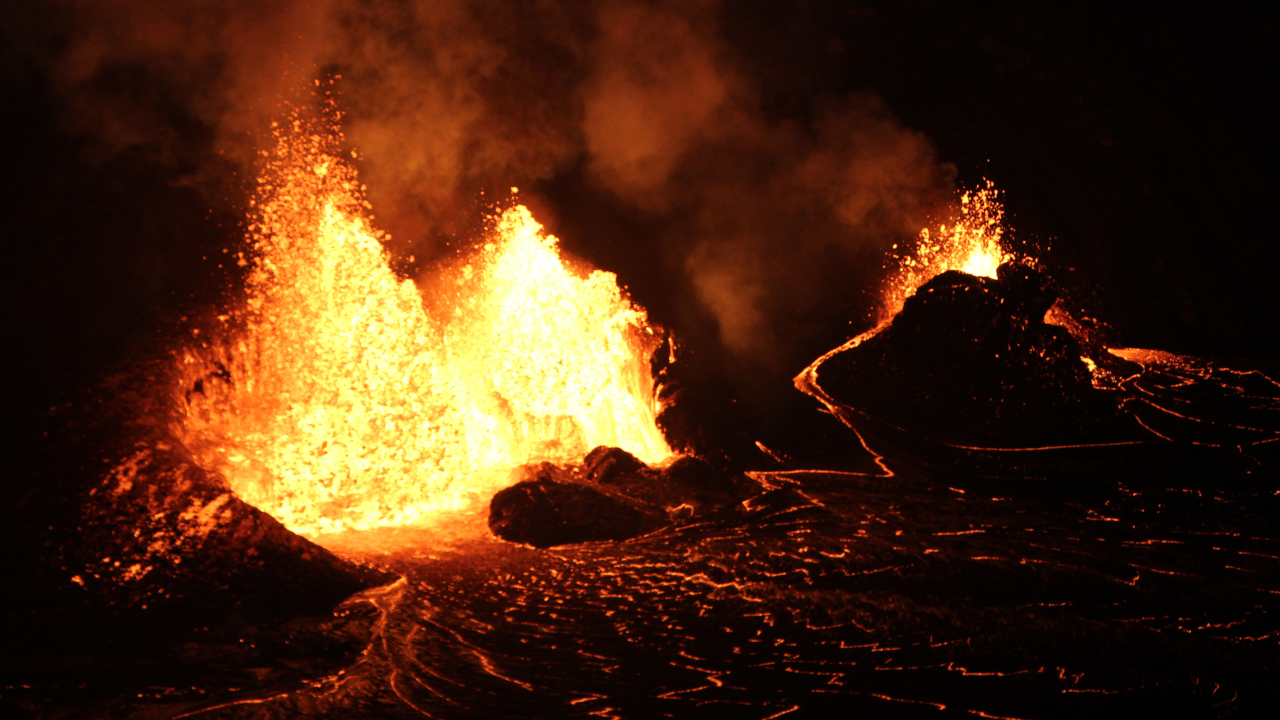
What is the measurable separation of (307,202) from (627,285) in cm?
428

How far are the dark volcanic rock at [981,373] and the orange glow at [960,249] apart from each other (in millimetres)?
1600

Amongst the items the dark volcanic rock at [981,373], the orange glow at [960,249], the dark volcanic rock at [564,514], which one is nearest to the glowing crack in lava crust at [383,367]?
the dark volcanic rock at [564,514]

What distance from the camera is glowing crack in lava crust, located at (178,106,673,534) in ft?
19.1

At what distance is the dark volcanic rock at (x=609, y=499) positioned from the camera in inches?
238

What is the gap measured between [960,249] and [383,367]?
9428mm

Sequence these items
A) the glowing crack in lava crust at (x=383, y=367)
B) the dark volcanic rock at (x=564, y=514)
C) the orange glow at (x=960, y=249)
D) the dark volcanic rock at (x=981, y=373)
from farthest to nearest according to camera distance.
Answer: the orange glow at (x=960, y=249) < the dark volcanic rock at (x=981, y=373) < the dark volcanic rock at (x=564, y=514) < the glowing crack in lava crust at (x=383, y=367)

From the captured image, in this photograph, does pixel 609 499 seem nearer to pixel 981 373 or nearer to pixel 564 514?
pixel 564 514

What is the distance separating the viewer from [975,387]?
9.44m

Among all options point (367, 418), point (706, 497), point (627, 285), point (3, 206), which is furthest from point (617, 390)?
point (3, 206)

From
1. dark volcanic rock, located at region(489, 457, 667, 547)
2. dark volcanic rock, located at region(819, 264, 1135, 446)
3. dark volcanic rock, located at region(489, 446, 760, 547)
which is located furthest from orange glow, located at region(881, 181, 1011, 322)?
dark volcanic rock, located at region(489, 457, 667, 547)

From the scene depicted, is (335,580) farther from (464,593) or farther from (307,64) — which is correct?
(307,64)

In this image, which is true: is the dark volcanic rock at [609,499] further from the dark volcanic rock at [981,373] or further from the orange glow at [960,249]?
the orange glow at [960,249]

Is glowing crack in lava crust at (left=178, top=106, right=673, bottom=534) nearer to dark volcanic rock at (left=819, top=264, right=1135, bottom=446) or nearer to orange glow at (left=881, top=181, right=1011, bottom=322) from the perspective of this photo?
dark volcanic rock at (left=819, top=264, right=1135, bottom=446)

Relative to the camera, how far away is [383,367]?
24.1ft
